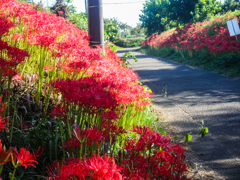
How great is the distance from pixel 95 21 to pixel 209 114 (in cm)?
324

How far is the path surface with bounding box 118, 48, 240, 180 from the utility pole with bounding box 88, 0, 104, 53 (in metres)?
2.18

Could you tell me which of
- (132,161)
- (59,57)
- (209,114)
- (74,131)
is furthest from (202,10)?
(74,131)

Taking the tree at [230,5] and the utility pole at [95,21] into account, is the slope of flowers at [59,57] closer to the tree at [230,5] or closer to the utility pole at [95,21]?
the utility pole at [95,21]

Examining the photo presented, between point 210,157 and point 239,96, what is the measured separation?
3624 mm

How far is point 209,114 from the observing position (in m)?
4.78

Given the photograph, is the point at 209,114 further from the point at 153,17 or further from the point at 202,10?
the point at 153,17

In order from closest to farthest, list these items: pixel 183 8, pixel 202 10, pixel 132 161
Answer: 1. pixel 132 161
2. pixel 202 10
3. pixel 183 8

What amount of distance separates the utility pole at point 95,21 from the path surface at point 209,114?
85.6 inches

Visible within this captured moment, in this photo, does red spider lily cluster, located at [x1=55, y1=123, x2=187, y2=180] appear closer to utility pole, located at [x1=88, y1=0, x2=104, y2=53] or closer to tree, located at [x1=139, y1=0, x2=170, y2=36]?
utility pole, located at [x1=88, y1=0, x2=104, y2=53]

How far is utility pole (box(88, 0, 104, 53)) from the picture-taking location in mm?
4953

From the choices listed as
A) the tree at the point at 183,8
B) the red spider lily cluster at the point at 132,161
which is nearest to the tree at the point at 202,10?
the tree at the point at 183,8

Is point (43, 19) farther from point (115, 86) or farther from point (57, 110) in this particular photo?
point (57, 110)

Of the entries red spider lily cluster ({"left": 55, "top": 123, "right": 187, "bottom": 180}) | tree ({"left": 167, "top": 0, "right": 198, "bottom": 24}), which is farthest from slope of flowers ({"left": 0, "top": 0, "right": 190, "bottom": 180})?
tree ({"left": 167, "top": 0, "right": 198, "bottom": 24})

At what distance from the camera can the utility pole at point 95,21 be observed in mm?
4953
